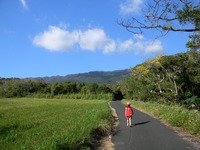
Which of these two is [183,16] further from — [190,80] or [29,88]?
[29,88]

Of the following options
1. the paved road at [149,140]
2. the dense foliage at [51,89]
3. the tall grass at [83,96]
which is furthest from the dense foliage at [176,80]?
the dense foliage at [51,89]

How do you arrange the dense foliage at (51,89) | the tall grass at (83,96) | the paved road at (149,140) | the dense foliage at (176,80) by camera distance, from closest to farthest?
the paved road at (149,140)
the dense foliage at (176,80)
the tall grass at (83,96)
the dense foliage at (51,89)

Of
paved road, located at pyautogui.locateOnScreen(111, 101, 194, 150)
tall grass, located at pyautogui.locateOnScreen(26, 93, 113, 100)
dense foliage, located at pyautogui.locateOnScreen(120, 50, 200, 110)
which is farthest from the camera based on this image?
tall grass, located at pyautogui.locateOnScreen(26, 93, 113, 100)

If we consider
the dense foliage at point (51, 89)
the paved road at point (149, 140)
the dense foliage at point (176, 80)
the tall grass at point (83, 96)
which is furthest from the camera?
the dense foliage at point (51, 89)

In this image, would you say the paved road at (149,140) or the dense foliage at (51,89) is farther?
the dense foliage at (51,89)

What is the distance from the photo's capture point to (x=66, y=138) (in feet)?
42.7

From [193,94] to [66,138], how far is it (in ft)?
105

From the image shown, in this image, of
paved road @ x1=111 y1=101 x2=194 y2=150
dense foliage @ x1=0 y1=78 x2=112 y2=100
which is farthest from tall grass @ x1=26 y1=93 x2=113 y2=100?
paved road @ x1=111 y1=101 x2=194 y2=150

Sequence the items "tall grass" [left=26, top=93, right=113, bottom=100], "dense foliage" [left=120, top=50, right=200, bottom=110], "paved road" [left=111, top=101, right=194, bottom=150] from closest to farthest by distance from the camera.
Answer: "paved road" [left=111, top=101, right=194, bottom=150] < "dense foliage" [left=120, top=50, right=200, bottom=110] < "tall grass" [left=26, top=93, right=113, bottom=100]

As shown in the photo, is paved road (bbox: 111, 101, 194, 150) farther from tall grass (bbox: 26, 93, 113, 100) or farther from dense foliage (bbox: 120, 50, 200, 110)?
tall grass (bbox: 26, 93, 113, 100)

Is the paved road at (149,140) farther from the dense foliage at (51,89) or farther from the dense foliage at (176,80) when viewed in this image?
the dense foliage at (51,89)

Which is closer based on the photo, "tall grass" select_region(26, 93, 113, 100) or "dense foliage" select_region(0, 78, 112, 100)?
"tall grass" select_region(26, 93, 113, 100)

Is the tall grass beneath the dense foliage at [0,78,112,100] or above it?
beneath

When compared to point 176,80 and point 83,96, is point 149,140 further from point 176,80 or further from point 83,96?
point 83,96
